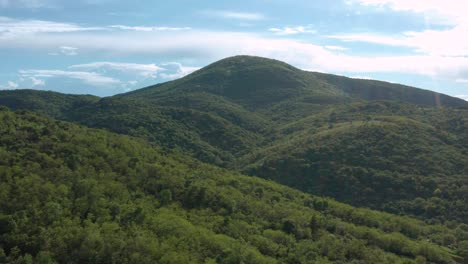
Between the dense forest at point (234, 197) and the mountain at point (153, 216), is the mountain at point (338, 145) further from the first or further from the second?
the mountain at point (153, 216)

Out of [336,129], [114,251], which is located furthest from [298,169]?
[114,251]

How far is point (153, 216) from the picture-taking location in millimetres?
45000

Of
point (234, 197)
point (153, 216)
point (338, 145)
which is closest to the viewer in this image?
point (153, 216)

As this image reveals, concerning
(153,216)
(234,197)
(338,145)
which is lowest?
(234,197)

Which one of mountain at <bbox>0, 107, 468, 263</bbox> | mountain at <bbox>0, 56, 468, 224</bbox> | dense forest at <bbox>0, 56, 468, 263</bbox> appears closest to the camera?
mountain at <bbox>0, 107, 468, 263</bbox>

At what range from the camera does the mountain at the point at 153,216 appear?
1428 inches

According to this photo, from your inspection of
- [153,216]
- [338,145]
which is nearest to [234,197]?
[153,216]

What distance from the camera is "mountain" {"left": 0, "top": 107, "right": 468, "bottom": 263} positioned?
1428 inches

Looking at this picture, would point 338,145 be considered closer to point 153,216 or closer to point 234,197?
point 234,197

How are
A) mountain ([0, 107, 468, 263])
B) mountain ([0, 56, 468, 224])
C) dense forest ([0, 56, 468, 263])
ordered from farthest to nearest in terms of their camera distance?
mountain ([0, 56, 468, 224]) → dense forest ([0, 56, 468, 263]) → mountain ([0, 107, 468, 263])

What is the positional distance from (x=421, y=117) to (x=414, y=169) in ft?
163

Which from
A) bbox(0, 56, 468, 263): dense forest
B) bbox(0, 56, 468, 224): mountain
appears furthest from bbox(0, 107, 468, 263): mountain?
bbox(0, 56, 468, 224): mountain

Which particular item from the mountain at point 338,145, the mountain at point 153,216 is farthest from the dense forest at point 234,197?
the mountain at point 338,145

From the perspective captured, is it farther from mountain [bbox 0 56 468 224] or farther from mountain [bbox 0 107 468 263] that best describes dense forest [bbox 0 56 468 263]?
mountain [bbox 0 56 468 224]
